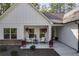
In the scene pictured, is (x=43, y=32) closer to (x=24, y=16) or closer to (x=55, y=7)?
(x=24, y=16)

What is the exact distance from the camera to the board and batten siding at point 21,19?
19.8 m

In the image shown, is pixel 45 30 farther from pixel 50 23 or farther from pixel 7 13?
pixel 7 13

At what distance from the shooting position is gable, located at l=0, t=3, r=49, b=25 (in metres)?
19.9

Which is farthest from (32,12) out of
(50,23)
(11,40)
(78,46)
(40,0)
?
(40,0)

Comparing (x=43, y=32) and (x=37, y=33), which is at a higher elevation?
(x=43, y=32)

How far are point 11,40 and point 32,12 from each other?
367cm

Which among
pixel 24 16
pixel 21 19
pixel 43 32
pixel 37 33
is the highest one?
pixel 24 16

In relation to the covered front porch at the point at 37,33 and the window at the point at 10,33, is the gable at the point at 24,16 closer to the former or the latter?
the window at the point at 10,33

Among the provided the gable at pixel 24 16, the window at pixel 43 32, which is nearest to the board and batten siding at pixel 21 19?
the gable at pixel 24 16

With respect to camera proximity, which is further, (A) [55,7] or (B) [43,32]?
(A) [55,7]

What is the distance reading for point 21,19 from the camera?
65.7 ft

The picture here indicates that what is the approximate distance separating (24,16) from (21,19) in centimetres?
45

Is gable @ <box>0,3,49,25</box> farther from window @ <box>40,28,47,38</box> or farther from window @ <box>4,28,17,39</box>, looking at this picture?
window @ <box>40,28,47,38</box>

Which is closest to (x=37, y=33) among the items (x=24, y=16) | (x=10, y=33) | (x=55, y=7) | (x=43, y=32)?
(x=43, y=32)
